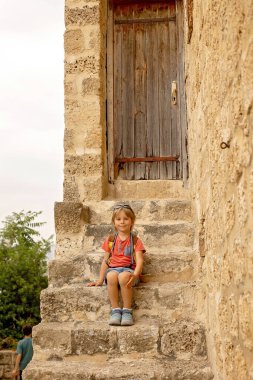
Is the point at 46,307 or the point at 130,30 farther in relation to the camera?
the point at 130,30

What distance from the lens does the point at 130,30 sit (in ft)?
17.2

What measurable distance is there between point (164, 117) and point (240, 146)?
3.33m

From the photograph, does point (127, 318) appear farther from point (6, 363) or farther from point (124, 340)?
point (6, 363)

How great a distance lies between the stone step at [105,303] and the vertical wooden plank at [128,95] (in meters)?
1.76

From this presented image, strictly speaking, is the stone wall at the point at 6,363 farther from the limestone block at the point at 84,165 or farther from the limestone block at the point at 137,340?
the limestone block at the point at 137,340

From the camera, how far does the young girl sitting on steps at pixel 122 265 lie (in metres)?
3.33

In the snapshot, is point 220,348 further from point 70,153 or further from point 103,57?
point 103,57

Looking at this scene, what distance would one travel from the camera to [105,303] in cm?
349

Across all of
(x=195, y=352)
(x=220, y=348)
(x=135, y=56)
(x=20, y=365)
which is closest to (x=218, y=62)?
(x=220, y=348)

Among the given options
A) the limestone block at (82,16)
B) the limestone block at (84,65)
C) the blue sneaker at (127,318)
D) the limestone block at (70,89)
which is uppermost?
the limestone block at (82,16)

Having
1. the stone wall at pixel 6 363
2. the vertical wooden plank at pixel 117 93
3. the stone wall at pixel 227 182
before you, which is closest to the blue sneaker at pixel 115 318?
the stone wall at pixel 227 182

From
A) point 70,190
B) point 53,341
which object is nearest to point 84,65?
point 70,190

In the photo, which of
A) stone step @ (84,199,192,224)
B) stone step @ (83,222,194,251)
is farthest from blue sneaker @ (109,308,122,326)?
stone step @ (84,199,192,224)

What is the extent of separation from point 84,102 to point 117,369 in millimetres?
2603
